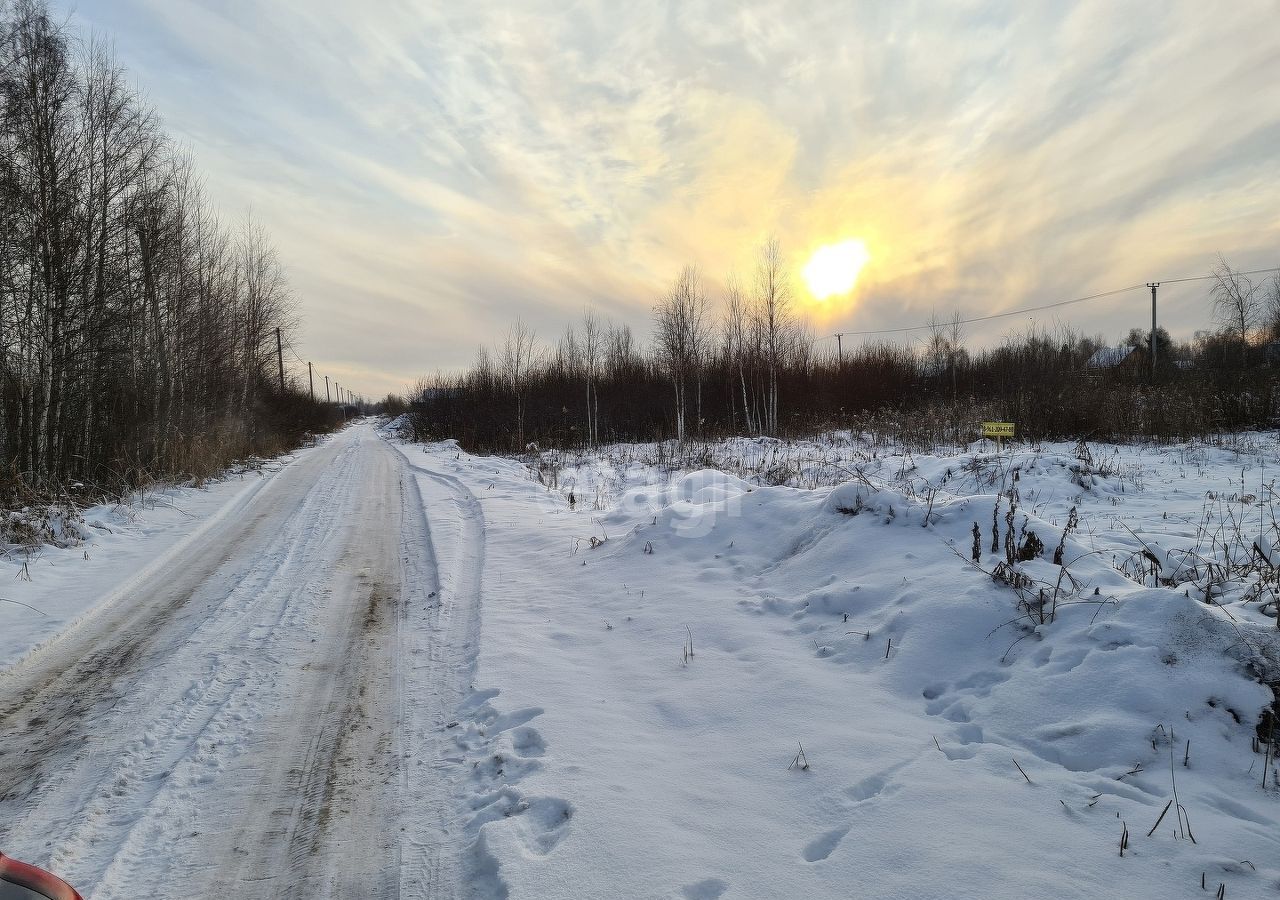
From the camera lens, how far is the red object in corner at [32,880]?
1169 millimetres

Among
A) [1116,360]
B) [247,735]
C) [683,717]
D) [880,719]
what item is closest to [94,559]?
[247,735]

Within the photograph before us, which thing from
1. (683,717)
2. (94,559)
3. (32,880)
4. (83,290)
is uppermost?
(83,290)

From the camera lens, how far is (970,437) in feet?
55.0

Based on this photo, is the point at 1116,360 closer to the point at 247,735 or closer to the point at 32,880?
the point at 247,735

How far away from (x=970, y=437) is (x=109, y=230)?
21.5 meters

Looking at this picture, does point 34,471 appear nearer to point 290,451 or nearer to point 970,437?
point 290,451

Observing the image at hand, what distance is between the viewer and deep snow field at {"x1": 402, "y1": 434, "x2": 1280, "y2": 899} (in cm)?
216

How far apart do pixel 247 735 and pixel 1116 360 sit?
45734 mm

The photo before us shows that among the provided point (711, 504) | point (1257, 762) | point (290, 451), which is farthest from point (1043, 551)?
point (290, 451)

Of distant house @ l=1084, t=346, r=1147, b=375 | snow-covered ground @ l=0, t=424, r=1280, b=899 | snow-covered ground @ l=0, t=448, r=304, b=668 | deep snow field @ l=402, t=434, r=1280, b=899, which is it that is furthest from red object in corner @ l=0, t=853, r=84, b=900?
distant house @ l=1084, t=346, r=1147, b=375

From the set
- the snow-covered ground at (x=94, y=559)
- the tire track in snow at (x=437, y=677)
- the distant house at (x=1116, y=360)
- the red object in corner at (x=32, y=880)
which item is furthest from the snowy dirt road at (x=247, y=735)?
the distant house at (x=1116, y=360)

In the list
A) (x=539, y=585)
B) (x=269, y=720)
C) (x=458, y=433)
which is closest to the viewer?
(x=269, y=720)

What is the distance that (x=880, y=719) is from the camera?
10.3ft

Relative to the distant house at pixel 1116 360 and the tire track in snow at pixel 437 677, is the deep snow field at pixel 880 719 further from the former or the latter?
the distant house at pixel 1116 360
